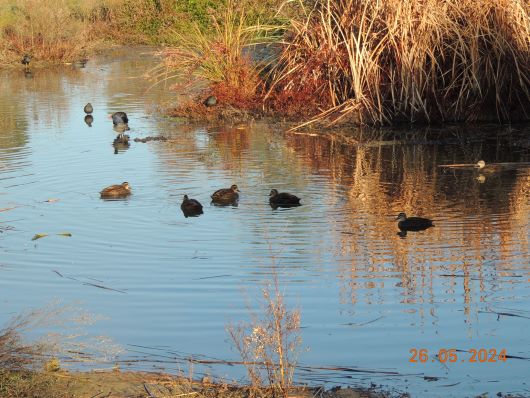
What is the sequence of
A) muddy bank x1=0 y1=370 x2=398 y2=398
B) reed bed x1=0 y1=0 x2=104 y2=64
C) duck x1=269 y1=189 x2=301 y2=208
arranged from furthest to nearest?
1. reed bed x1=0 y1=0 x2=104 y2=64
2. duck x1=269 y1=189 x2=301 y2=208
3. muddy bank x1=0 y1=370 x2=398 y2=398

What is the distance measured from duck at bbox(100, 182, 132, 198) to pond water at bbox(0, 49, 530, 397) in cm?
19

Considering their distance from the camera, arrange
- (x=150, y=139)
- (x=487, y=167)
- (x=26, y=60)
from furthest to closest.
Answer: (x=26, y=60) < (x=150, y=139) < (x=487, y=167)

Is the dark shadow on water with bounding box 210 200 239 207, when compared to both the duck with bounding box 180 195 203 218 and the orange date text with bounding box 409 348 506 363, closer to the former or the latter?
the duck with bounding box 180 195 203 218

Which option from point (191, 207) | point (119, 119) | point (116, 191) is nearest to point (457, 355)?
point (191, 207)

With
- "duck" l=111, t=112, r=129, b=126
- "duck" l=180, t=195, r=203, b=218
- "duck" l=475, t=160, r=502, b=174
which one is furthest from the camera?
"duck" l=111, t=112, r=129, b=126

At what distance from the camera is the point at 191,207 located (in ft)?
43.3

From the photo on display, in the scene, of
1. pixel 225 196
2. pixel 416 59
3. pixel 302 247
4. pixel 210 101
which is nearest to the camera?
pixel 302 247

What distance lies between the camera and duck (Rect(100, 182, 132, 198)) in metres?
14.3

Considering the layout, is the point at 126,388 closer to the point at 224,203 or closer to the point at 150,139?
the point at 224,203

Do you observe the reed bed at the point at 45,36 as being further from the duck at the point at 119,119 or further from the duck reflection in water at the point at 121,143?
the duck reflection in water at the point at 121,143

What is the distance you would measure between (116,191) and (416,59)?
26.5 ft

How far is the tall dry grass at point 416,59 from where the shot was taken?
1991cm

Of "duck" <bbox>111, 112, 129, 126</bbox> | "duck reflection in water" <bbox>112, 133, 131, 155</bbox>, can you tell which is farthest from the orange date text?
"duck" <bbox>111, 112, 129, 126</bbox>

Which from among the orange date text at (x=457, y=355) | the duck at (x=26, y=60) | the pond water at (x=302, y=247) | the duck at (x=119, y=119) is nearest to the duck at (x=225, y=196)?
the pond water at (x=302, y=247)
